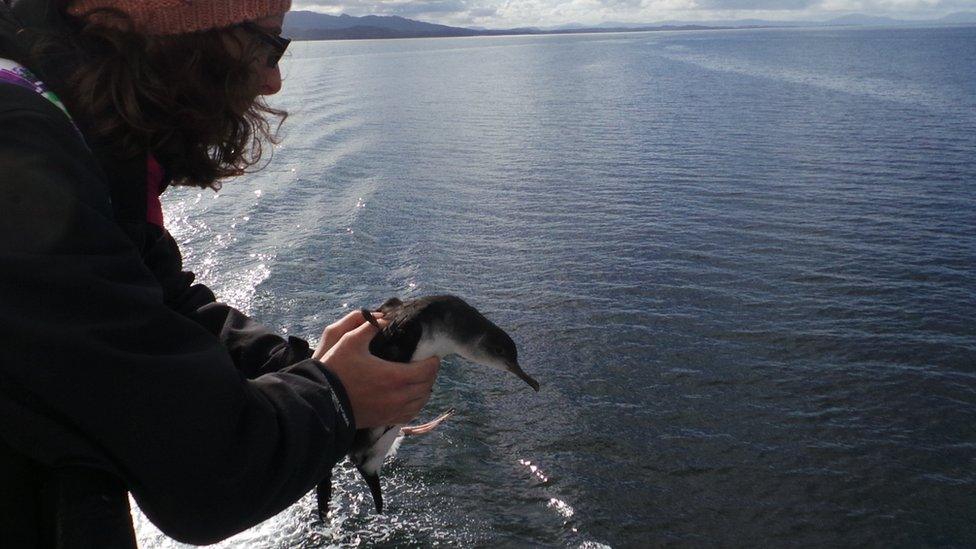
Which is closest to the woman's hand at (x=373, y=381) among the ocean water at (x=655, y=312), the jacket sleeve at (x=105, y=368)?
the jacket sleeve at (x=105, y=368)

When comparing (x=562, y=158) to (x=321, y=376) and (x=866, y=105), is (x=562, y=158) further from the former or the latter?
(x=321, y=376)

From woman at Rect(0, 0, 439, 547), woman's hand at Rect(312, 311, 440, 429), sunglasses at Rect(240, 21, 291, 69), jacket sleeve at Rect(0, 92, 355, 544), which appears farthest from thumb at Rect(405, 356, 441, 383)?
sunglasses at Rect(240, 21, 291, 69)

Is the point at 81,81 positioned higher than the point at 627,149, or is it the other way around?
the point at 81,81

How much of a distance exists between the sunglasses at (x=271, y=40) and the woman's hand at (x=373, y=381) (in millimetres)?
919

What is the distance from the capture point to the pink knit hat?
1.88 metres

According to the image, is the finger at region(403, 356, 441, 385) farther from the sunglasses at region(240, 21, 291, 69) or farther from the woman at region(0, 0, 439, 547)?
the sunglasses at region(240, 21, 291, 69)

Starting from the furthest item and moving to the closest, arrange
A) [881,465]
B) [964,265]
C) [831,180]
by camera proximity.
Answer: [831,180]
[964,265]
[881,465]

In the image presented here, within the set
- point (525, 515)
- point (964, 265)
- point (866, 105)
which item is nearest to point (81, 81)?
point (525, 515)

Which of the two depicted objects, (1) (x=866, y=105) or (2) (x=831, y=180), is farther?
(1) (x=866, y=105)

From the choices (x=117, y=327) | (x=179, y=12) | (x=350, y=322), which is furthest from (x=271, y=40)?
(x=350, y=322)

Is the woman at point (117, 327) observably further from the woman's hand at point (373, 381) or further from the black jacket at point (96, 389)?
the woman's hand at point (373, 381)

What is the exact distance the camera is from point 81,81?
186 cm

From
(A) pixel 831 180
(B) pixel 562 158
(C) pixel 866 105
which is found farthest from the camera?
(C) pixel 866 105

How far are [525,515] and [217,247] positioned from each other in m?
9.28
